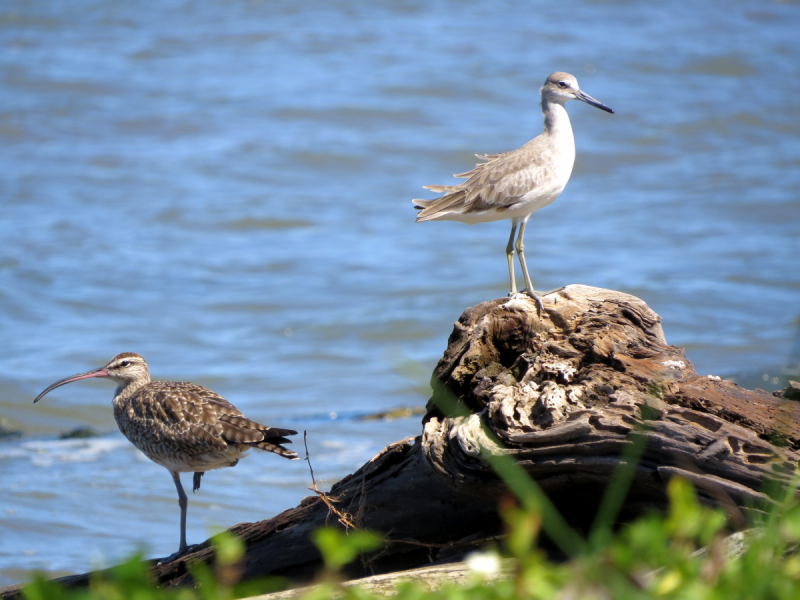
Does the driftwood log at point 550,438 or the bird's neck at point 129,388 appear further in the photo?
the bird's neck at point 129,388

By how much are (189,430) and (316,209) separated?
10755 millimetres

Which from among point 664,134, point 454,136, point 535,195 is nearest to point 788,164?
point 664,134

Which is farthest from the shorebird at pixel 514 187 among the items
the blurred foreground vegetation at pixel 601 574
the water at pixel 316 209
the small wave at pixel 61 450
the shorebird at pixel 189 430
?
the small wave at pixel 61 450

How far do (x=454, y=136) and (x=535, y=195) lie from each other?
517 inches

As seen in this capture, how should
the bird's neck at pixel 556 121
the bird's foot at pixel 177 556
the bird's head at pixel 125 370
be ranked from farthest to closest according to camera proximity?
the bird's head at pixel 125 370, the bird's neck at pixel 556 121, the bird's foot at pixel 177 556

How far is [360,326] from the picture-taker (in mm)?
11945

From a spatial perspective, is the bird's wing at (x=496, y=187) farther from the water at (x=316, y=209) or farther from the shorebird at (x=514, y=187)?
the water at (x=316, y=209)

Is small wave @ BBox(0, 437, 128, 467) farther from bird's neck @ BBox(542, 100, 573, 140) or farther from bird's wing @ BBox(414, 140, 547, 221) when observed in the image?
bird's neck @ BBox(542, 100, 573, 140)

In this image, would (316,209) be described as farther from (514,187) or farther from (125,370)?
(514,187)

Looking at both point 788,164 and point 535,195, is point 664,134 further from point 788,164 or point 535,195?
point 535,195

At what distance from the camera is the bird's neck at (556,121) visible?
5.69m

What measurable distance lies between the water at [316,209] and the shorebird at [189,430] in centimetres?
64

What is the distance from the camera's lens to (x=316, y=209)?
15.8m

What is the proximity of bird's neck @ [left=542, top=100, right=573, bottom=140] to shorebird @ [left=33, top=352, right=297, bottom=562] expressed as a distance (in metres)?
2.48
